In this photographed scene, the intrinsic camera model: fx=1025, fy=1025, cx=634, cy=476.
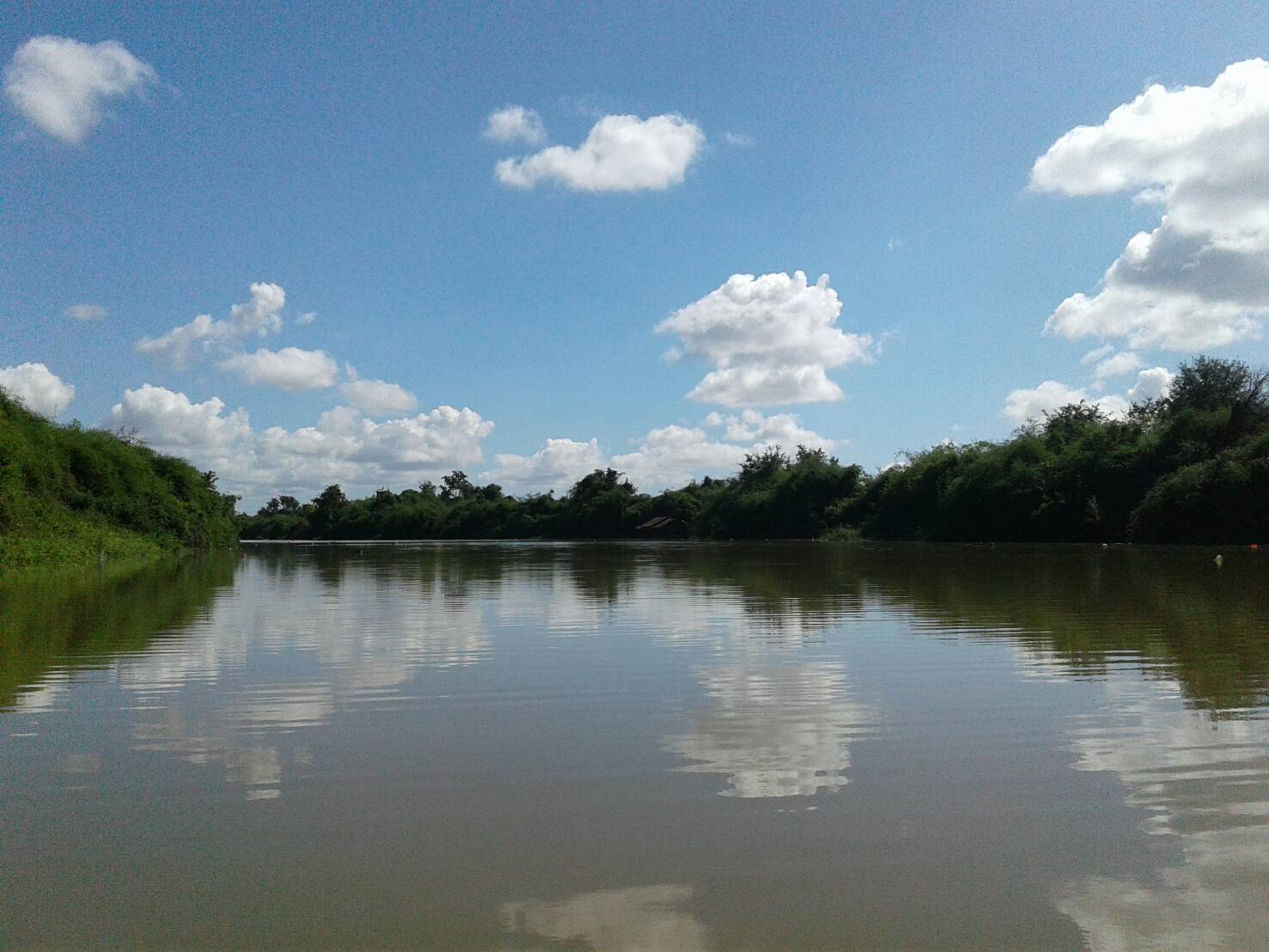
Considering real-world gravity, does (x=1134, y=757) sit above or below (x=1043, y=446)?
below

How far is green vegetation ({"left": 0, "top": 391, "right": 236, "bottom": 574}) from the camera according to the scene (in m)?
31.2

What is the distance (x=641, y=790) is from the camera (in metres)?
A: 5.56

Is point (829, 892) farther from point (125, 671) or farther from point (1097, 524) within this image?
point (1097, 524)

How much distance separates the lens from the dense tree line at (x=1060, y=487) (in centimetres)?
4775

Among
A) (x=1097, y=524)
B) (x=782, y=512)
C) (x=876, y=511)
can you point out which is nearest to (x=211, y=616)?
(x=1097, y=524)

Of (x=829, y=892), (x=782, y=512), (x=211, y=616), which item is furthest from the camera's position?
(x=782, y=512)

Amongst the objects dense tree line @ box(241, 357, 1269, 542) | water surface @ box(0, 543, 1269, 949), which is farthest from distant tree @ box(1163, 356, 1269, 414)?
water surface @ box(0, 543, 1269, 949)

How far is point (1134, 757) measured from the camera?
6156 millimetres

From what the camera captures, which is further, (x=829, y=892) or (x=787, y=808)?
(x=787, y=808)

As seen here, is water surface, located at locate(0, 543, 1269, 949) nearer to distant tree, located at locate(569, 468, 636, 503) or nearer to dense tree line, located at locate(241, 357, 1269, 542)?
dense tree line, located at locate(241, 357, 1269, 542)

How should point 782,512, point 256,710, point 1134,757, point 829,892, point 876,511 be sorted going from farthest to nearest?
point 782,512
point 876,511
point 256,710
point 1134,757
point 829,892

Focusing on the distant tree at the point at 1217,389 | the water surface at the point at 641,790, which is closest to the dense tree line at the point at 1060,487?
the distant tree at the point at 1217,389

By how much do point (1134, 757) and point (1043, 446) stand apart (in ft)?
213

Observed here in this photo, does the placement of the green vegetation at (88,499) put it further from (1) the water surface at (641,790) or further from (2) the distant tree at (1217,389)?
(2) the distant tree at (1217,389)
